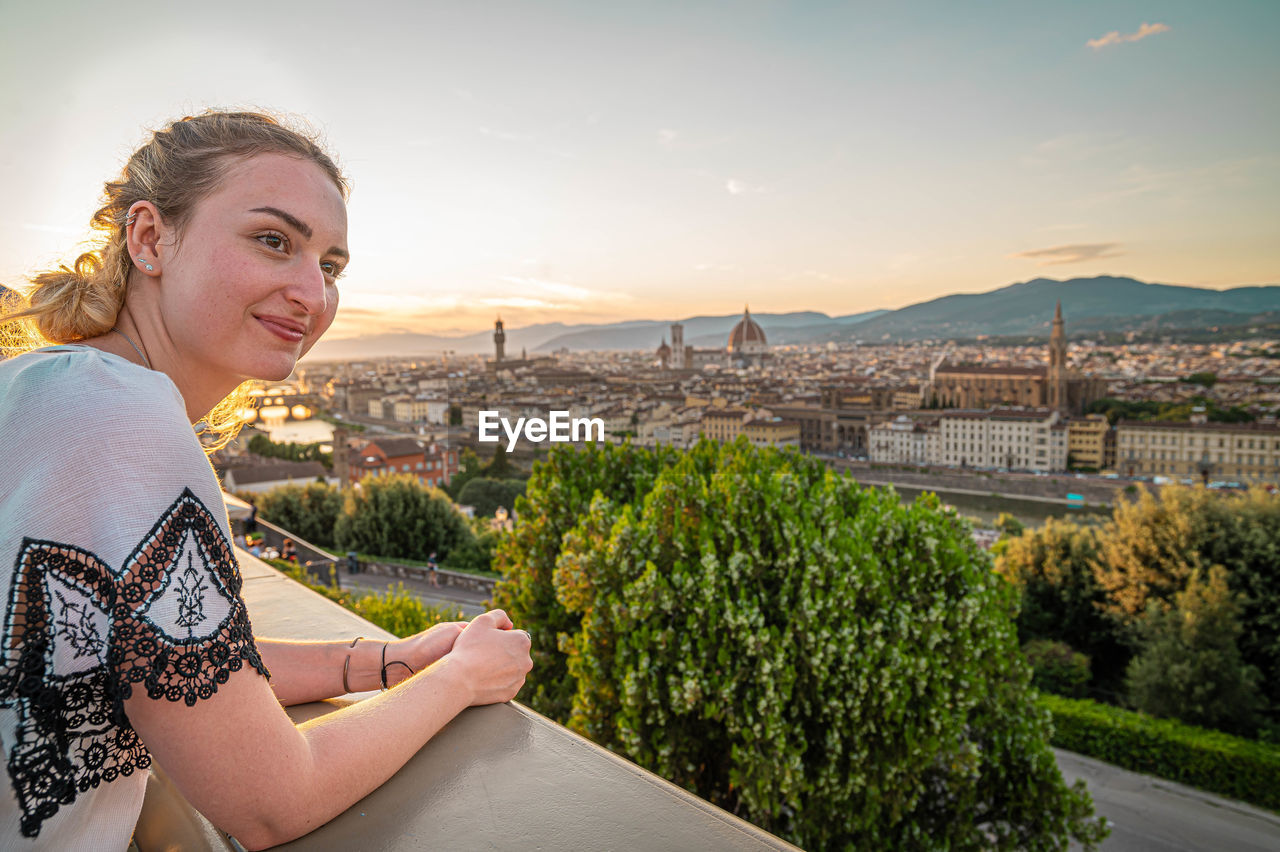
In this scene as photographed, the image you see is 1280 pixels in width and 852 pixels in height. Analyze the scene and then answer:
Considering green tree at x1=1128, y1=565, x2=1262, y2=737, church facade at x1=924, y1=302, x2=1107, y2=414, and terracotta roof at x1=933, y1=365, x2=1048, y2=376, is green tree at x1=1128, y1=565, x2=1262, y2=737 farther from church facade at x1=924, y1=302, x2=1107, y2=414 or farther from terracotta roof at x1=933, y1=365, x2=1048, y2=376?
terracotta roof at x1=933, y1=365, x2=1048, y2=376

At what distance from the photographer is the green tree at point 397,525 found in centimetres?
1398

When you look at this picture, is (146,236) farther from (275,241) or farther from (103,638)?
(103,638)

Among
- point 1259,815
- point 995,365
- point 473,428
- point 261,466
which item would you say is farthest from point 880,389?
point 1259,815

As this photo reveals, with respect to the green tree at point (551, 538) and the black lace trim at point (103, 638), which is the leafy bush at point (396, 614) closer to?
the green tree at point (551, 538)

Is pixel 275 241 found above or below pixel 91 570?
above

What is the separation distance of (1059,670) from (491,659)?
31.5ft

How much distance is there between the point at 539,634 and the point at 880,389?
41062 millimetres

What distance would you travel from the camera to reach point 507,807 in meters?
0.55

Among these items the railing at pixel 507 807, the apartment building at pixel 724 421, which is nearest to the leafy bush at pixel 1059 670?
the railing at pixel 507 807

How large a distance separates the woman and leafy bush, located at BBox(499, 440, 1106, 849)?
2370mm

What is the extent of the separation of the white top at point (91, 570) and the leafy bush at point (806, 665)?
2.51 m

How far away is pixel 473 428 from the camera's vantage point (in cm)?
4497

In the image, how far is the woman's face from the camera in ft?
1.98

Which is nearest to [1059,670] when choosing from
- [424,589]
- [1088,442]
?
[424,589]
